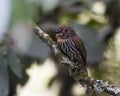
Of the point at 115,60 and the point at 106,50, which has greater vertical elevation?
the point at 106,50

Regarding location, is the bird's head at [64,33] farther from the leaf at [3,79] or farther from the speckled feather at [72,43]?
the leaf at [3,79]

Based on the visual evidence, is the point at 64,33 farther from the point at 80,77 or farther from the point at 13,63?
the point at 13,63

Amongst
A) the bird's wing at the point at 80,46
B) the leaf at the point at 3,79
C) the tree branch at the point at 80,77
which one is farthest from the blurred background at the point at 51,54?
the bird's wing at the point at 80,46

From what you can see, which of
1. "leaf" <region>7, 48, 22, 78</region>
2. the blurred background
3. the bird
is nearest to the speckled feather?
the bird

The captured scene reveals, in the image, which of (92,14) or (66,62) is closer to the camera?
(66,62)

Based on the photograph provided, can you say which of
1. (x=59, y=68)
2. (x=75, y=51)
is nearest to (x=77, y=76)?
(x=75, y=51)

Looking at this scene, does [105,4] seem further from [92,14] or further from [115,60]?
[115,60]

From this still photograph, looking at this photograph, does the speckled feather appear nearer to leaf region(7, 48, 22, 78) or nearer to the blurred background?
the blurred background

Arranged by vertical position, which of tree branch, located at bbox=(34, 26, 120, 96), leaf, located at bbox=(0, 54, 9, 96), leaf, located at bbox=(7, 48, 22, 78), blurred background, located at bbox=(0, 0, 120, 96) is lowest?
tree branch, located at bbox=(34, 26, 120, 96)

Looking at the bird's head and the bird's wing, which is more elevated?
the bird's head
